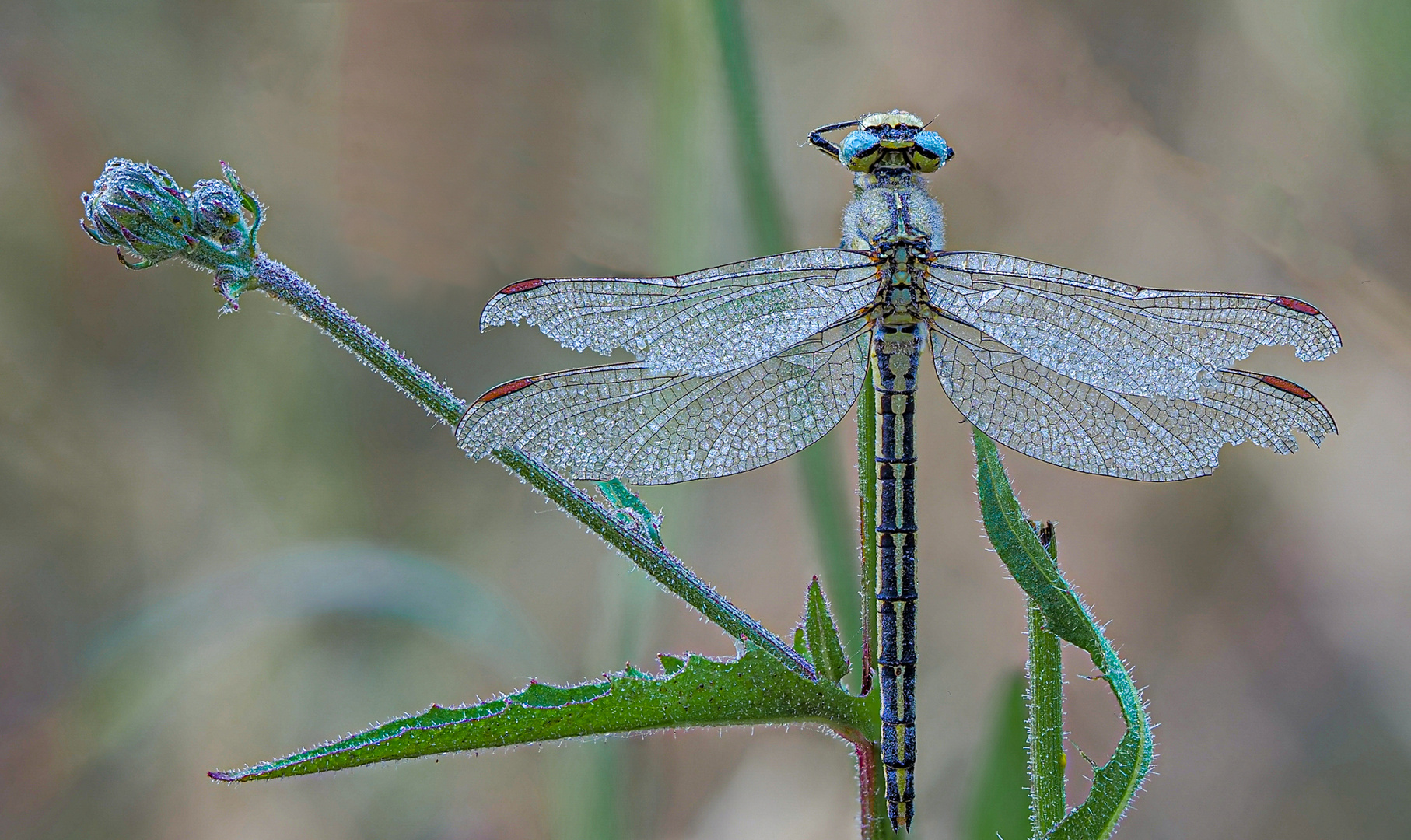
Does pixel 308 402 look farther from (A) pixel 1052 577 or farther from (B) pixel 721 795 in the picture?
(A) pixel 1052 577

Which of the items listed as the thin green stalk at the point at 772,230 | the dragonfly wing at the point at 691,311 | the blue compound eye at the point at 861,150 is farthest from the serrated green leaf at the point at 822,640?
the blue compound eye at the point at 861,150

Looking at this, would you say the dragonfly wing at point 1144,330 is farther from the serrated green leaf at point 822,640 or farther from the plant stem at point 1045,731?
the serrated green leaf at point 822,640

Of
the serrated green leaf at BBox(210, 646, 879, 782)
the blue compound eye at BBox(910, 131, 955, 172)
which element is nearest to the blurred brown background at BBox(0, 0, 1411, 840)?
the blue compound eye at BBox(910, 131, 955, 172)

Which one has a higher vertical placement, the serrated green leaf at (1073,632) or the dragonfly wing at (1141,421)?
the dragonfly wing at (1141,421)

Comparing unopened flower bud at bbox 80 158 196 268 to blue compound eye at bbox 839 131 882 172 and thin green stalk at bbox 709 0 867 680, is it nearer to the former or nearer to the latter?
thin green stalk at bbox 709 0 867 680

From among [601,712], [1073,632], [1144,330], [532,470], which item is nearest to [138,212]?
[532,470]
